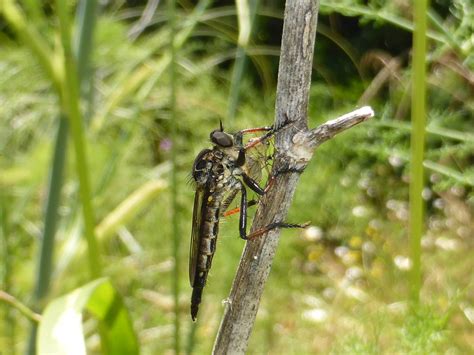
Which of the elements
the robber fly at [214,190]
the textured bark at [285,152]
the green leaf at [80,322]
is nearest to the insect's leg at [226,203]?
the robber fly at [214,190]

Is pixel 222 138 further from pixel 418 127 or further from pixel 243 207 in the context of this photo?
pixel 418 127

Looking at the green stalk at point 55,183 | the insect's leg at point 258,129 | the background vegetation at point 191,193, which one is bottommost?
the background vegetation at point 191,193

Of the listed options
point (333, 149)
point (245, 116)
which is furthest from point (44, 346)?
point (245, 116)

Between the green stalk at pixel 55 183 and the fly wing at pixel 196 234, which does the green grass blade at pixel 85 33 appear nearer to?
the green stalk at pixel 55 183

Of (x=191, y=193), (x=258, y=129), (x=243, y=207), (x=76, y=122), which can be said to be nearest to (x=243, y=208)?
(x=243, y=207)

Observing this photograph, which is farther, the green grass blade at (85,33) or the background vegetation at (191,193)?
the background vegetation at (191,193)

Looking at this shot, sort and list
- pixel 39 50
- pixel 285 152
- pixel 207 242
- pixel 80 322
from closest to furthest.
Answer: pixel 285 152
pixel 80 322
pixel 207 242
pixel 39 50

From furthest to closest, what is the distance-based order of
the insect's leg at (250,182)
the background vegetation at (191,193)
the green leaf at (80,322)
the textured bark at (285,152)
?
the background vegetation at (191,193) → the insect's leg at (250,182) → the green leaf at (80,322) → the textured bark at (285,152)

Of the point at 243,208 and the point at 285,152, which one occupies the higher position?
the point at 285,152
